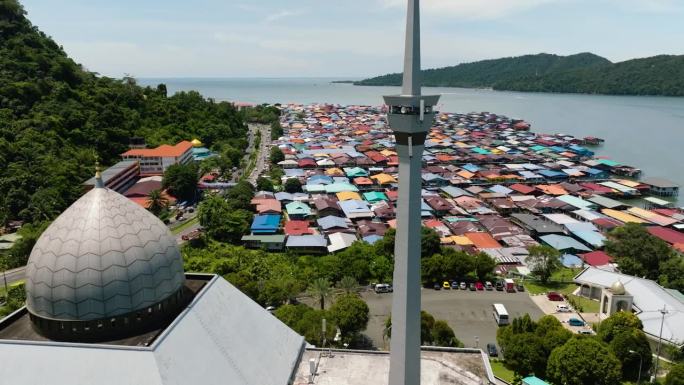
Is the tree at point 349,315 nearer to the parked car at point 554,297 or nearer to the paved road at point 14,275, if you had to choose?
the parked car at point 554,297

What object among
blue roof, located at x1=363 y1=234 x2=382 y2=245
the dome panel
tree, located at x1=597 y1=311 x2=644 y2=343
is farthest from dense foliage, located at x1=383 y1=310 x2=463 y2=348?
blue roof, located at x1=363 y1=234 x2=382 y2=245

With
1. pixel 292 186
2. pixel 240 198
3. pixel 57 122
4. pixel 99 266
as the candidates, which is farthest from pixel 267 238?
pixel 57 122

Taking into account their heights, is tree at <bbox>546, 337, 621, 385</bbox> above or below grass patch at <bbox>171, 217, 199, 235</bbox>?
above

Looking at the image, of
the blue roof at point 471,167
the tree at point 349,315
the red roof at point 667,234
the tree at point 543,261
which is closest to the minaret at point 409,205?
the tree at point 349,315

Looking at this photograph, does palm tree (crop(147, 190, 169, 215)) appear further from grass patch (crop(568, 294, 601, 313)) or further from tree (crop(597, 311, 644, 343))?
tree (crop(597, 311, 644, 343))

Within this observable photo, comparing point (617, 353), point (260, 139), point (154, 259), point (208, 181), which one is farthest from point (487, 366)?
point (260, 139)

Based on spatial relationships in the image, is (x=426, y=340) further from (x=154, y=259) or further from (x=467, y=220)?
(x=467, y=220)
